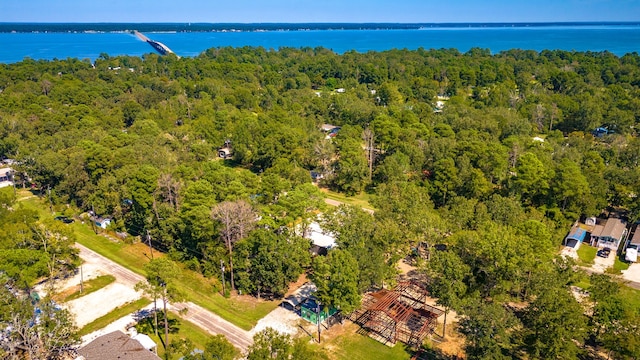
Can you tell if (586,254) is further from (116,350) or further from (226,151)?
(226,151)

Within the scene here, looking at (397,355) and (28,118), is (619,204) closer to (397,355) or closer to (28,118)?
(397,355)

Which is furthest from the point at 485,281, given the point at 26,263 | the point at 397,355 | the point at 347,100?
the point at 347,100

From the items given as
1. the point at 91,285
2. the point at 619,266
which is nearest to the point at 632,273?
the point at 619,266

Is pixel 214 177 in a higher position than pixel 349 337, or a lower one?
higher

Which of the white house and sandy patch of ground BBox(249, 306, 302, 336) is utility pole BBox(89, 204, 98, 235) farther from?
sandy patch of ground BBox(249, 306, 302, 336)

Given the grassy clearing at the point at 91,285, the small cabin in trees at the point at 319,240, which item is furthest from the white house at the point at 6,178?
the small cabin in trees at the point at 319,240

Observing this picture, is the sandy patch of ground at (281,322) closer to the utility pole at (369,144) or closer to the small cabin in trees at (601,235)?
the small cabin in trees at (601,235)
